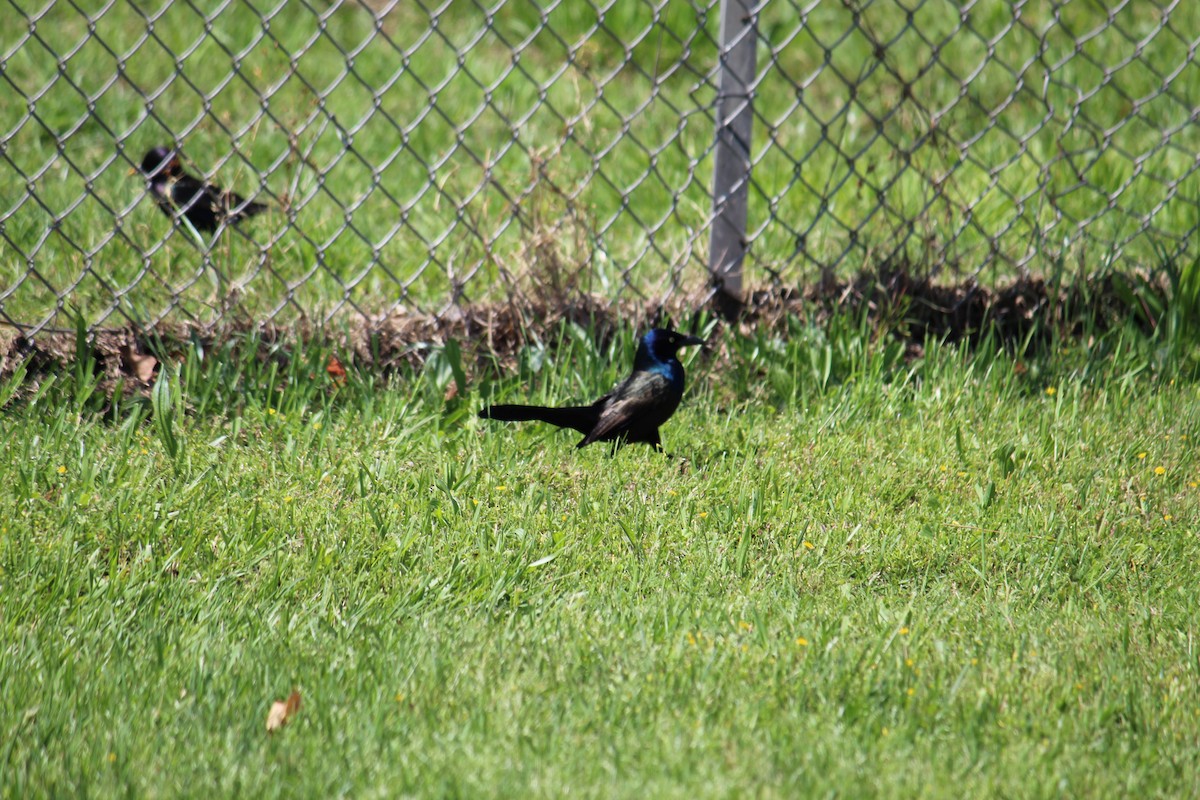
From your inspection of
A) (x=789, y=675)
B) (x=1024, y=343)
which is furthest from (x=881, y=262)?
(x=789, y=675)

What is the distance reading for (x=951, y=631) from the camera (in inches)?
106

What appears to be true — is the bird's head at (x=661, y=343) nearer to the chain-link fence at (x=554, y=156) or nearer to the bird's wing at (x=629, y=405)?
the bird's wing at (x=629, y=405)

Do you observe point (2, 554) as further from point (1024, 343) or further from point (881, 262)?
point (1024, 343)

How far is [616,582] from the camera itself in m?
2.91

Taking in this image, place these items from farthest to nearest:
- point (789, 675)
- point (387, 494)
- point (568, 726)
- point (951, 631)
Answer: point (387, 494)
point (951, 631)
point (789, 675)
point (568, 726)

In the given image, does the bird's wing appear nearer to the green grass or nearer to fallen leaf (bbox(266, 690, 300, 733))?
the green grass

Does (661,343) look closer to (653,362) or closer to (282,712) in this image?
(653,362)

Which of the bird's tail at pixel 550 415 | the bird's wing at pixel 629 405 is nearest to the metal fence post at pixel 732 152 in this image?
the bird's wing at pixel 629 405

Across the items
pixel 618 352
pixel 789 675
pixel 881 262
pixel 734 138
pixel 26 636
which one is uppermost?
pixel 734 138

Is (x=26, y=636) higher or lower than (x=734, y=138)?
lower

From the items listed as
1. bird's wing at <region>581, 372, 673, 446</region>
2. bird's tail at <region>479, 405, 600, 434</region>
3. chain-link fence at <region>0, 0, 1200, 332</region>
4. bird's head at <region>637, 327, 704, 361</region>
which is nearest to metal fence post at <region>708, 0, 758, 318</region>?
chain-link fence at <region>0, 0, 1200, 332</region>

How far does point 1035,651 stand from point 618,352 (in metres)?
1.80

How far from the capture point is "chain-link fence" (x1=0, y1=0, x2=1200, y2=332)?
396cm

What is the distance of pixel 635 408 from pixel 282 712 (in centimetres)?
143
